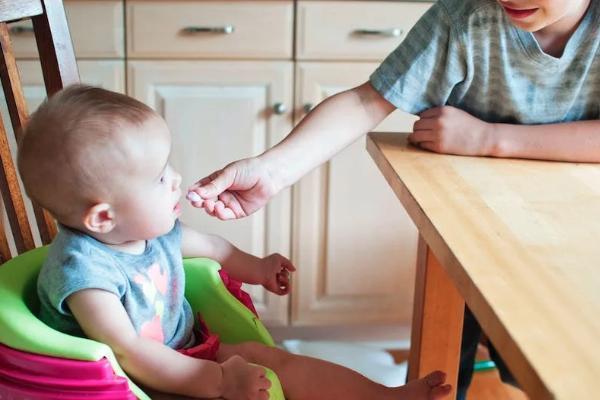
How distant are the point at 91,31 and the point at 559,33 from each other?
1066 mm

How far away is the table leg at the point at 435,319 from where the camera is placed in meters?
1.07

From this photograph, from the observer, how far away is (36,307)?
2.83 ft

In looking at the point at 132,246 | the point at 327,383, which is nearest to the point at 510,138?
the point at 327,383

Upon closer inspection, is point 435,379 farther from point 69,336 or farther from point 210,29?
point 210,29

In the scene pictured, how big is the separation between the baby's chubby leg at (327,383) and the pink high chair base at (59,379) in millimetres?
210

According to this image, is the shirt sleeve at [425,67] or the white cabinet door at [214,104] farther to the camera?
the white cabinet door at [214,104]

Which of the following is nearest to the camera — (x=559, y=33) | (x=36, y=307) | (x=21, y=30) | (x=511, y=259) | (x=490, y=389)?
(x=511, y=259)

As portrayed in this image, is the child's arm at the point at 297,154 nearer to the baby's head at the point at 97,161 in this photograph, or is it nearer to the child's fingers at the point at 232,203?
the child's fingers at the point at 232,203

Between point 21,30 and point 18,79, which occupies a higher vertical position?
point 18,79

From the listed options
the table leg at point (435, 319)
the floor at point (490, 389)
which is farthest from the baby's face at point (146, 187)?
the floor at point (490, 389)

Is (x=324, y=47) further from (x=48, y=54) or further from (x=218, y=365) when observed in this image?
(x=218, y=365)

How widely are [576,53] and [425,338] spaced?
42 centimetres

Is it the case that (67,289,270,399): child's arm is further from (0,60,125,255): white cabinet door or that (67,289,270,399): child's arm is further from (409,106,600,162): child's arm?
(0,60,125,255): white cabinet door

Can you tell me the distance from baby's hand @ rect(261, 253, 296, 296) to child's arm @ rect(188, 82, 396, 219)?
0.29 ft
